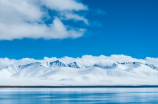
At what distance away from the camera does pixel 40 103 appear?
163 ft

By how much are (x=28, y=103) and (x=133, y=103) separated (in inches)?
693

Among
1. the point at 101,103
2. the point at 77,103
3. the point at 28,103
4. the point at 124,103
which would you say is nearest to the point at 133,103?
the point at 124,103

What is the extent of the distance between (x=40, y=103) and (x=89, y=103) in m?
8.18

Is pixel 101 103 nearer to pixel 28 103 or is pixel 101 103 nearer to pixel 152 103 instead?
pixel 152 103

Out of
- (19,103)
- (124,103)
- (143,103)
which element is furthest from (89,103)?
(19,103)

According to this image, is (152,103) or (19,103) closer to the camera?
(152,103)

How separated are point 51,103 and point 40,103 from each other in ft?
6.02

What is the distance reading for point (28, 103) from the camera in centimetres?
5038

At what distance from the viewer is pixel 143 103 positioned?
48.2 m

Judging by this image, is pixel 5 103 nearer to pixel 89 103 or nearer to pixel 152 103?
pixel 89 103

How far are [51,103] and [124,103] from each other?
39.7 ft

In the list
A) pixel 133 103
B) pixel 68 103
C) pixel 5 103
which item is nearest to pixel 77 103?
pixel 68 103

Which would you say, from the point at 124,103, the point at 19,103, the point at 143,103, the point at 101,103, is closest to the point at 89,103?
the point at 101,103

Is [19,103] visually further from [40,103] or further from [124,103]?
[124,103]
